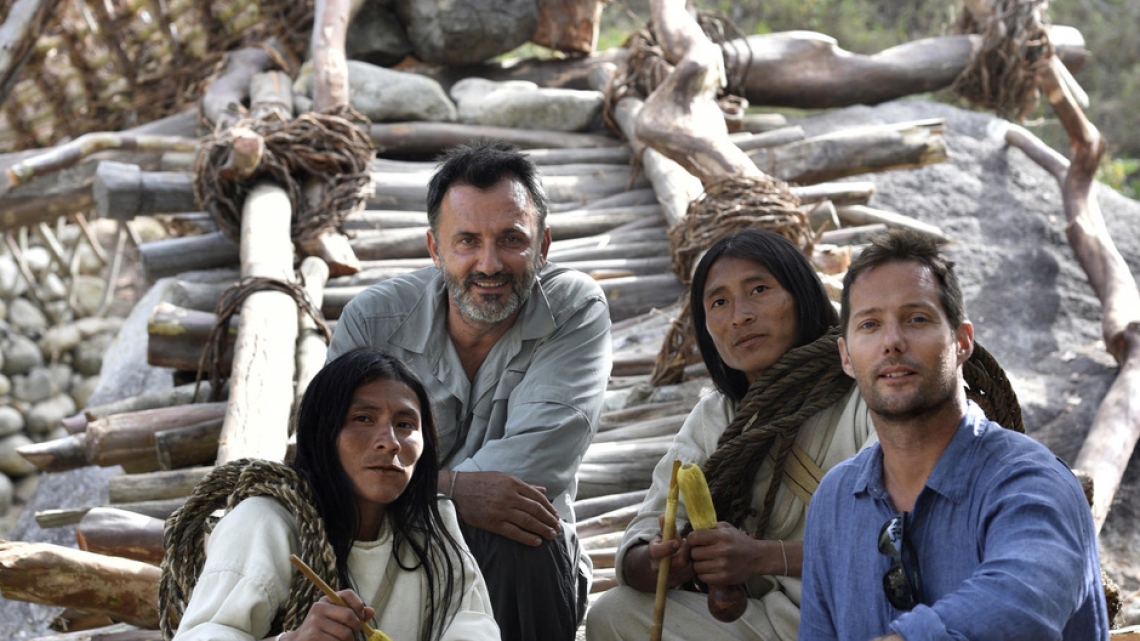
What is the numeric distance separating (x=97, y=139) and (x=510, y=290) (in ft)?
13.4

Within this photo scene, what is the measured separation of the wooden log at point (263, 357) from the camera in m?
4.02

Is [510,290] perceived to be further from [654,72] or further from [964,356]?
[654,72]

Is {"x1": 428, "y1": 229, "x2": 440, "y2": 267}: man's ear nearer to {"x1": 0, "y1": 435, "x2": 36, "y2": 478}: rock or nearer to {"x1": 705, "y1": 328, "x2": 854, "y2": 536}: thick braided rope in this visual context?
A: {"x1": 705, "y1": 328, "x2": 854, "y2": 536}: thick braided rope

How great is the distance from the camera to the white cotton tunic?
7.63 ft

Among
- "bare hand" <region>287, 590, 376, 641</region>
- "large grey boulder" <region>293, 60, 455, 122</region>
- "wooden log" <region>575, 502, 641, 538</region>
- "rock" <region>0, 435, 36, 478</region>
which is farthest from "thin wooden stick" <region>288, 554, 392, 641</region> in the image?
"rock" <region>0, 435, 36, 478</region>

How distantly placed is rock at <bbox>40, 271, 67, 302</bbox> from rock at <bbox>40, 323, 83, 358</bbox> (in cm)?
30

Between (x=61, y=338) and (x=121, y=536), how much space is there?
9.39 metres

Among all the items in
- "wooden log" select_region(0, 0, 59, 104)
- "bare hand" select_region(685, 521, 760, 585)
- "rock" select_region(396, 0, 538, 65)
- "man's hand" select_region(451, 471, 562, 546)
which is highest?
"wooden log" select_region(0, 0, 59, 104)

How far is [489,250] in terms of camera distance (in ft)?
10.8

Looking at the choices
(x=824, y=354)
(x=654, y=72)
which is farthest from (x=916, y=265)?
(x=654, y=72)

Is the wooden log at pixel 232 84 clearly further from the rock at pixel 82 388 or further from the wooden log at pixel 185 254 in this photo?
the rock at pixel 82 388

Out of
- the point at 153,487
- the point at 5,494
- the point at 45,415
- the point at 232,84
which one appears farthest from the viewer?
the point at 45,415

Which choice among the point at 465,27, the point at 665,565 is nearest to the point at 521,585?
the point at 665,565

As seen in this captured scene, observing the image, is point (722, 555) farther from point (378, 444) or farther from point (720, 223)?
point (720, 223)
